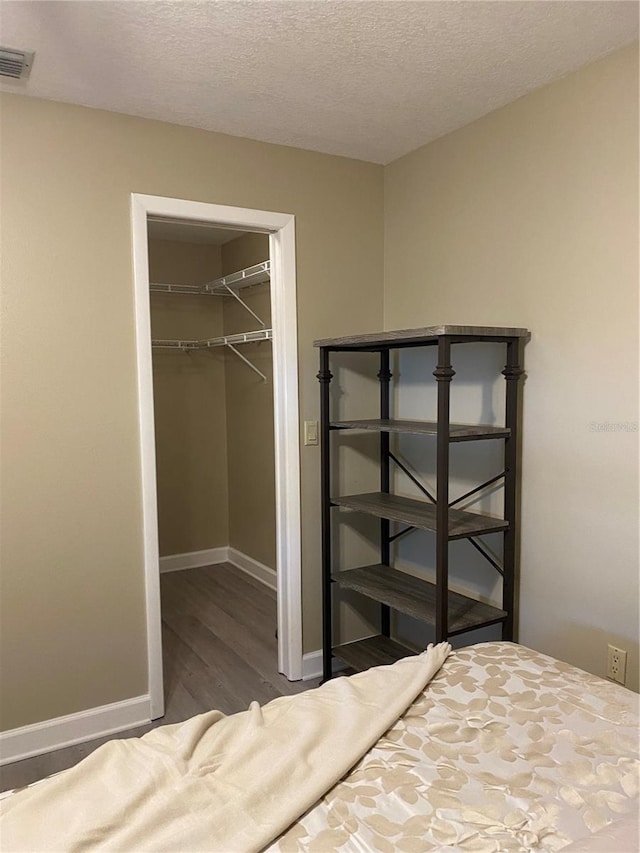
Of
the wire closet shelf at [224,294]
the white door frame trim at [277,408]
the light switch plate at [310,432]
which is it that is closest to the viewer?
the white door frame trim at [277,408]

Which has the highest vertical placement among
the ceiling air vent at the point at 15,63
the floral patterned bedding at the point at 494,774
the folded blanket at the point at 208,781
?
the ceiling air vent at the point at 15,63

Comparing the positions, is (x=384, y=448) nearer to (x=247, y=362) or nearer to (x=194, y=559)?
(x=247, y=362)

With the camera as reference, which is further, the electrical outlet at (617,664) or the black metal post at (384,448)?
the black metal post at (384,448)

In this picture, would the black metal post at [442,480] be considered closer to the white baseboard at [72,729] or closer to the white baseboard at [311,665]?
the white baseboard at [311,665]

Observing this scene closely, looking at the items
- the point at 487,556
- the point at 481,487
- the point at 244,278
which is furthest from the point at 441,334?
the point at 244,278

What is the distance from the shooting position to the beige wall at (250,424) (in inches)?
166

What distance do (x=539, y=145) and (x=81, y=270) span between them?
1.81m

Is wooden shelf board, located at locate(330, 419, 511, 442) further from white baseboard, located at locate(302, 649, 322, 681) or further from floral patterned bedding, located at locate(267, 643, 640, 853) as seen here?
white baseboard, located at locate(302, 649, 322, 681)

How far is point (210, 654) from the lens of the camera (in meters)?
3.31

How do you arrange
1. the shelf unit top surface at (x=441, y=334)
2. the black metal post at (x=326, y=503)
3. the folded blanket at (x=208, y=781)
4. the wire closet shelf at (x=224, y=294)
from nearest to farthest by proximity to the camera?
the folded blanket at (x=208, y=781)
the shelf unit top surface at (x=441, y=334)
the black metal post at (x=326, y=503)
the wire closet shelf at (x=224, y=294)

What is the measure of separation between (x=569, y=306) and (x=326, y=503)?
1339mm

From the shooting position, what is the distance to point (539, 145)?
2.33 metres

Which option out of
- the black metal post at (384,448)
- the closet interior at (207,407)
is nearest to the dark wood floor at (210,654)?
the closet interior at (207,407)

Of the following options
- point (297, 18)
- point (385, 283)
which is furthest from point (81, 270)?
point (385, 283)
